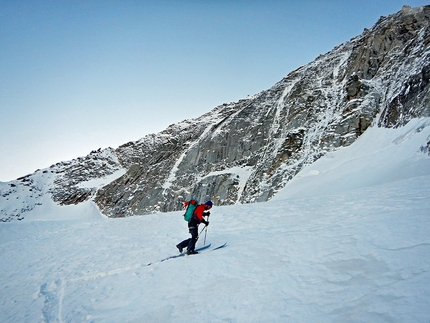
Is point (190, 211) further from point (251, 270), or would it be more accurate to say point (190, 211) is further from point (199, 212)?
point (251, 270)

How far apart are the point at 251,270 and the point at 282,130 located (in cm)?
4605

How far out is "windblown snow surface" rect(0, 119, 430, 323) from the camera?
3908 millimetres

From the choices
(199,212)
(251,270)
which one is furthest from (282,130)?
(251,270)

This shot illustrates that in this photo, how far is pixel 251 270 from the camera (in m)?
5.55

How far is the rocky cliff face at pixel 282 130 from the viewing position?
1238 inches

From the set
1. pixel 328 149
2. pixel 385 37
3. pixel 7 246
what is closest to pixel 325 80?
pixel 385 37

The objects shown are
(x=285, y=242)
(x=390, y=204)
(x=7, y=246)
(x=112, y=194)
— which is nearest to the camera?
(x=285, y=242)

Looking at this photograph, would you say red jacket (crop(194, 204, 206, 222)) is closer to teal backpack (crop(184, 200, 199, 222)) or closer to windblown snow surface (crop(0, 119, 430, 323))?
teal backpack (crop(184, 200, 199, 222))

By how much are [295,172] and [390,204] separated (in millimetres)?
25711

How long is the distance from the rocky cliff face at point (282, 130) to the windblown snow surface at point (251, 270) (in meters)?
18.4

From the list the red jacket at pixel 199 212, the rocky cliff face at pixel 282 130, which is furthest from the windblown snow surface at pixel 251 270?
the rocky cliff face at pixel 282 130

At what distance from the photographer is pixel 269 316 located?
3830 millimetres

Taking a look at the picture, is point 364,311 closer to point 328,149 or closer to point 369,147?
point 369,147

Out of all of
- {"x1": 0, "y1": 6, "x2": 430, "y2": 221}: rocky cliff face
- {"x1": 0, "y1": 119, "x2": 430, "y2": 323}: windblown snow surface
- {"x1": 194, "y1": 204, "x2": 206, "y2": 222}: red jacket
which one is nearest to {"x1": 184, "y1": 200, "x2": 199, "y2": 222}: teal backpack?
{"x1": 194, "y1": 204, "x2": 206, "y2": 222}: red jacket
